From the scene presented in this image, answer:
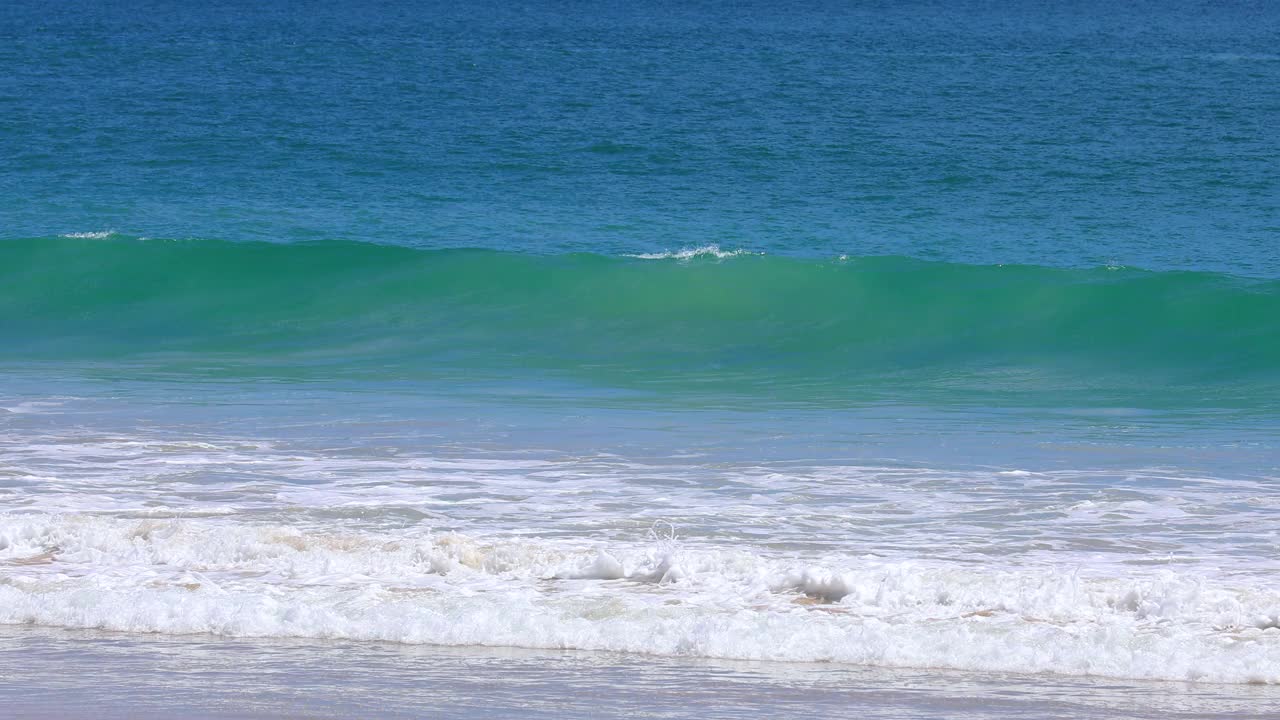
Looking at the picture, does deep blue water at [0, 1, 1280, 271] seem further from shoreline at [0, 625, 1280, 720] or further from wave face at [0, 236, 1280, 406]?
shoreline at [0, 625, 1280, 720]

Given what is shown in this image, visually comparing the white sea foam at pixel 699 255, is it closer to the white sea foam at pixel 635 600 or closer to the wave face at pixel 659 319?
the wave face at pixel 659 319

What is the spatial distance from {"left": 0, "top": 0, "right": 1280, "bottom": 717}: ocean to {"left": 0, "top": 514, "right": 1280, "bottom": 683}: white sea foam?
0.02 m

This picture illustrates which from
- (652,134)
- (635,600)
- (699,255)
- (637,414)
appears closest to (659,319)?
(699,255)

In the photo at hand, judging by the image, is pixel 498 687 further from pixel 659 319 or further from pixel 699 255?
pixel 699 255

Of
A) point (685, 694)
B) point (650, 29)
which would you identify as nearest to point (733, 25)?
point (650, 29)

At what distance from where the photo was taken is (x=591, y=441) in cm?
939

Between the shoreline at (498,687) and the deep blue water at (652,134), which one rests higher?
the deep blue water at (652,134)

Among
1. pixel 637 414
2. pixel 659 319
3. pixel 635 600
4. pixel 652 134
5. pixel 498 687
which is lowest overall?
pixel 498 687

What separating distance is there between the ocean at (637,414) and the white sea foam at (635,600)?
0.07 ft

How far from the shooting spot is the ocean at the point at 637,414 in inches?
209

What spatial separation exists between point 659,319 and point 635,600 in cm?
1122

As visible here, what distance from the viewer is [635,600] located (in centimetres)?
588

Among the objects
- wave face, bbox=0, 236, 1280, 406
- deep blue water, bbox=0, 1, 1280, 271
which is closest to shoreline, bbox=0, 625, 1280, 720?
wave face, bbox=0, 236, 1280, 406

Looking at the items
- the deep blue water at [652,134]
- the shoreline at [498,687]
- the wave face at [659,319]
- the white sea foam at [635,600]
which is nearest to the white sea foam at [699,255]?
the wave face at [659,319]
